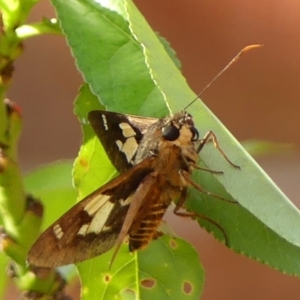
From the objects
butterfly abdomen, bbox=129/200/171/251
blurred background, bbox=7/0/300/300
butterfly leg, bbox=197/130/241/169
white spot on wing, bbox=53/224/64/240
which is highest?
butterfly leg, bbox=197/130/241/169

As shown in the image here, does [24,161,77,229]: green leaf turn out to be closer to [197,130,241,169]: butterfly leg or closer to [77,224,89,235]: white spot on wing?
[77,224,89,235]: white spot on wing

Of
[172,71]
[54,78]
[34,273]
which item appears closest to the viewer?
[172,71]

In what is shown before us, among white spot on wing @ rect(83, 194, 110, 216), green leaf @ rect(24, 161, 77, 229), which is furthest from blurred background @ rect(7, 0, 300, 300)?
white spot on wing @ rect(83, 194, 110, 216)

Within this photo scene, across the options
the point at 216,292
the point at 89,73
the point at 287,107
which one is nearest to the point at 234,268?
the point at 216,292

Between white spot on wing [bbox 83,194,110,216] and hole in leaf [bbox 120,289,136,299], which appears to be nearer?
white spot on wing [bbox 83,194,110,216]

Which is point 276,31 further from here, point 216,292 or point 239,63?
point 216,292

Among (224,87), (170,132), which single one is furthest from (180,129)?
(224,87)
